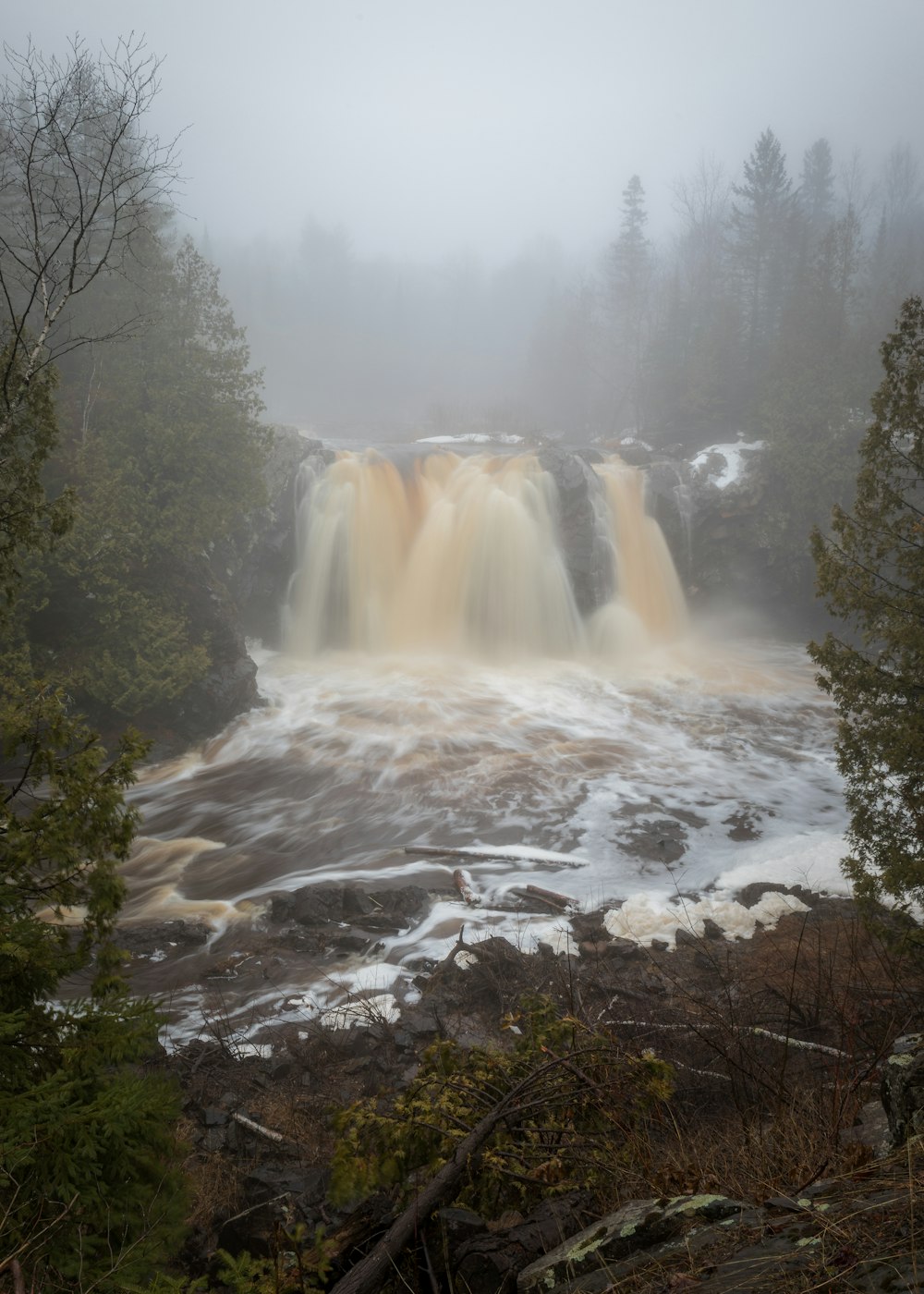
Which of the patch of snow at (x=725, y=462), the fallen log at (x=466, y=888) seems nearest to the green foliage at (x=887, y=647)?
the fallen log at (x=466, y=888)

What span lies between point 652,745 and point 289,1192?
12843mm

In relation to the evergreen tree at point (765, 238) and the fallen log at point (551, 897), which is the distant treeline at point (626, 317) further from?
the fallen log at point (551, 897)

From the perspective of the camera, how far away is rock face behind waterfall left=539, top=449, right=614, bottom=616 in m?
23.5

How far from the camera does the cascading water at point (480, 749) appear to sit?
9.23m

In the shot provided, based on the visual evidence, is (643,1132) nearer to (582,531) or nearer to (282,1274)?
(282,1274)

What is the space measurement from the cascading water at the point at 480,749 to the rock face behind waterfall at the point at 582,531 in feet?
0.24

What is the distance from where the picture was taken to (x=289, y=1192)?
3.87 metres

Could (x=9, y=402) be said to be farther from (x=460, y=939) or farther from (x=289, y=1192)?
(x=460, y=939)

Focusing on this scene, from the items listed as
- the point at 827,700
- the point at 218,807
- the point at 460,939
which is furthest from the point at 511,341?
the point at 460,939

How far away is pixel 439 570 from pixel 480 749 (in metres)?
8.93

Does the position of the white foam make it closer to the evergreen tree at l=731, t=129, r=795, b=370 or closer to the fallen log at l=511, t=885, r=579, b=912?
the fallen log at l=511, t=885, r=579, b=912

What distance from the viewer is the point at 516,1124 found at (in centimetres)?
310

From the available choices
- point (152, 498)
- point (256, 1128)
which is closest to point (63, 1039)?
point (256, 1128)

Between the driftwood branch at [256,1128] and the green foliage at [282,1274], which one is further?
the driftwood branch at [256,1128]
